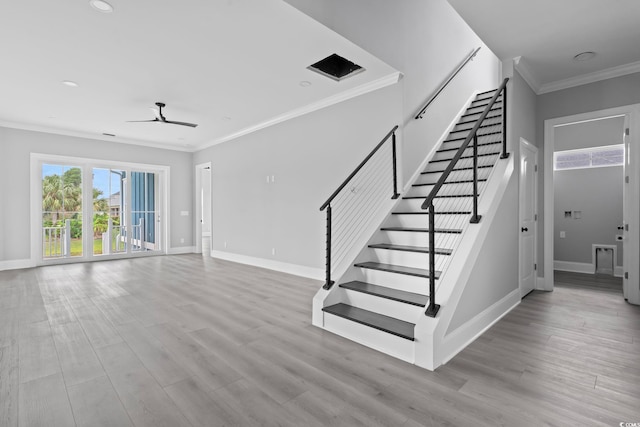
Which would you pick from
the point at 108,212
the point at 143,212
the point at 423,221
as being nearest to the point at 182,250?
the point at 143,212

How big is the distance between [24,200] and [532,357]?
849 centimetres

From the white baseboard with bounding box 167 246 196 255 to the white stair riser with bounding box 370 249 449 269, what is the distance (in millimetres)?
6557

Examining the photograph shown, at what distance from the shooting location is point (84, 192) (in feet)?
23.0

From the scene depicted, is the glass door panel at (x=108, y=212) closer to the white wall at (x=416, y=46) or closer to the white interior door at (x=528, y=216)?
the white wall at (x=416, y=46)

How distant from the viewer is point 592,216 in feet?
18.4

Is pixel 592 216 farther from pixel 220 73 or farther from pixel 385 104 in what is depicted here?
pixel 220 73

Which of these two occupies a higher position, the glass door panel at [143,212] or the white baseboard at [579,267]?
the glass door panel at [143,212]

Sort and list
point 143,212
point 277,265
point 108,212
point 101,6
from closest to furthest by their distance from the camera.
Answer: point 101,6 < point 277,265 < point 108,212 < point 143,212

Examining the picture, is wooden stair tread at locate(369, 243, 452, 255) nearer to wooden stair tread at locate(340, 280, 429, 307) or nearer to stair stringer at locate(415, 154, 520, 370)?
stair stringer at locate(415, 154, 520, 370)

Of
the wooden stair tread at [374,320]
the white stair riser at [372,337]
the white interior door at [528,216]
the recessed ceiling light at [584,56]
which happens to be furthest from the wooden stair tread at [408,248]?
the recessed ceiling light at [584,56]

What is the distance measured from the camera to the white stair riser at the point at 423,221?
10.7 ft

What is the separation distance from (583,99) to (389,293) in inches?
157

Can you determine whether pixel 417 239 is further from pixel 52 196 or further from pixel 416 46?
pixel 52 196

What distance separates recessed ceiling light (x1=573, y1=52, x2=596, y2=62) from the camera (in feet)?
11.8
